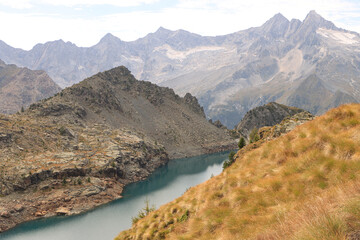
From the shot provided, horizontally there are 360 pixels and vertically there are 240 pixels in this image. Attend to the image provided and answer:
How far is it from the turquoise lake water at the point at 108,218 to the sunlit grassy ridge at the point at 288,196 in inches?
2242

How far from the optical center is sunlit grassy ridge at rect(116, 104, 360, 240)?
1044cm

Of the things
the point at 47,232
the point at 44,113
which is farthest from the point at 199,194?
the point at 44,113

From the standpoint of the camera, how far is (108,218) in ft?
287

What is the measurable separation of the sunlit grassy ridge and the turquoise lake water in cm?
5695

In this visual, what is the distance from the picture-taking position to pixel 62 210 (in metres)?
94.6

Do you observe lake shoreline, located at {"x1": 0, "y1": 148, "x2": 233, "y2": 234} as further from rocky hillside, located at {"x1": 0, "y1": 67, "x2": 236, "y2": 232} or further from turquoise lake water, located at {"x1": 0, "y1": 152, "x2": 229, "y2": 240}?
turquoise lake water, located at {"x1": 0, "y1": 152, "x2": 229, "y2": 240}

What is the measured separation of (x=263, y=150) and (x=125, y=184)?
111 m

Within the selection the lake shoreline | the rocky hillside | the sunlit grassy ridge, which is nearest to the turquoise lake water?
the lake shoreline

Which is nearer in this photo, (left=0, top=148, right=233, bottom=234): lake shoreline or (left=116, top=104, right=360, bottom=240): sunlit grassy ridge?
(left=116, top=104, right=360, bottom=240): sunlit grassy ridge

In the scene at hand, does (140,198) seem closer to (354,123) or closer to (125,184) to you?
(125,184)

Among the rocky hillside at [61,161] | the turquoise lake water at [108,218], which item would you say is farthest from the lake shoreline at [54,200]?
the turquoise lake water at [108,218]

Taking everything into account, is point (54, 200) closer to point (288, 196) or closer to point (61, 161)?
point (61, 161)

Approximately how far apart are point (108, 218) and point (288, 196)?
263 feet

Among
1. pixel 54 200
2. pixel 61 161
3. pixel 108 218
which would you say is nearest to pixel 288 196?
pixel 108 218
